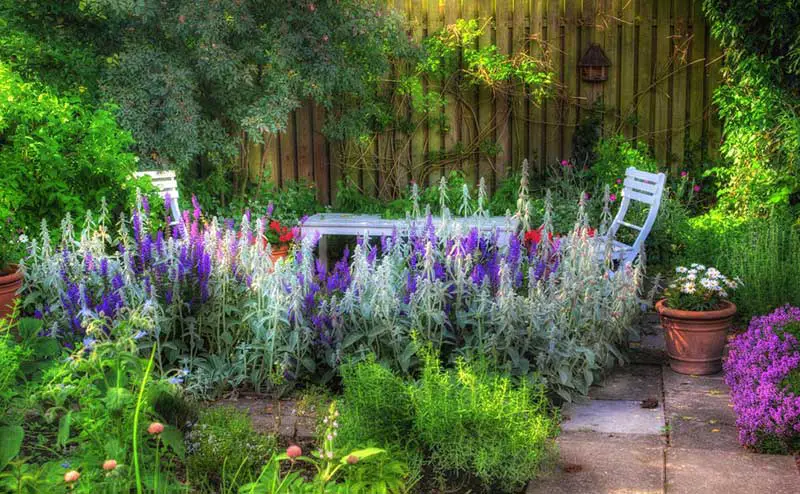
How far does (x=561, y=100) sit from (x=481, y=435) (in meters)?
5.96

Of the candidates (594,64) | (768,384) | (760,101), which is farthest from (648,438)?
(594,64)

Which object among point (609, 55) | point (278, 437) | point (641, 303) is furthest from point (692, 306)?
point (609, 55)

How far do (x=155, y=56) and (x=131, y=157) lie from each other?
2.25m

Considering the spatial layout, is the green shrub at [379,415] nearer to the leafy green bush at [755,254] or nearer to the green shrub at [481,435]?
the green shrub at [481,435]

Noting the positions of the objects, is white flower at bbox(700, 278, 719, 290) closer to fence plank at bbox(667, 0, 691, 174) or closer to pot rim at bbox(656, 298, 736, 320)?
pot rim at bbox(656, 298, 736, 320)

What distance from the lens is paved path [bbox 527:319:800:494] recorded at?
11.3ft

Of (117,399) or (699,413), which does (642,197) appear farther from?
(117,399)

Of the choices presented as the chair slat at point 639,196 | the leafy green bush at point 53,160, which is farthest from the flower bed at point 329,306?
the chair slat at point 639,196

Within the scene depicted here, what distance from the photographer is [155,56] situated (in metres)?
7.51

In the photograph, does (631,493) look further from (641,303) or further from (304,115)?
(304,115)

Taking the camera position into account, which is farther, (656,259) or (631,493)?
(656,259)

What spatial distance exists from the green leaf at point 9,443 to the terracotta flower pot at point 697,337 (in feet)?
10.4

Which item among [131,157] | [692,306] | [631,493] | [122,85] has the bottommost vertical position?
[631,493]

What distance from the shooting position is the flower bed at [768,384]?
12.1ft
